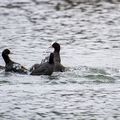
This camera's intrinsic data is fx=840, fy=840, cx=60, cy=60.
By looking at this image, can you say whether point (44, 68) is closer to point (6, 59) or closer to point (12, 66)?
point (12, 66)

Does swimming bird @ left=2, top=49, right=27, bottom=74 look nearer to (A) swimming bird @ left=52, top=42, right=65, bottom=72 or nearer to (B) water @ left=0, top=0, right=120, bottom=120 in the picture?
(B) water @ left=0, top=0, right=120, bottom=120

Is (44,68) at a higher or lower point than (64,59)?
lower

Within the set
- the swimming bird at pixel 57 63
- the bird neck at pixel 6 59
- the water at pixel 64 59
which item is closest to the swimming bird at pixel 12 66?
the bird neck at pixel 6 59

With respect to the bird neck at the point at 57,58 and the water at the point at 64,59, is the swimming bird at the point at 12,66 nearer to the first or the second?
the water at the point at 64,59

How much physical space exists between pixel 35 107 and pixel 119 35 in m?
12.6

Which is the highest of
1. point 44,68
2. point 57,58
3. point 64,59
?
point 57,58

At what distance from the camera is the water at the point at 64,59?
2112cm

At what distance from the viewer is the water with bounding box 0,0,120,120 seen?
21.1m

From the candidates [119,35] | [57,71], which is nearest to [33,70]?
[57,71]

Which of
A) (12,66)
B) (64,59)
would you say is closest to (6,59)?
(12,66)

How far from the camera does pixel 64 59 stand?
28.7 m

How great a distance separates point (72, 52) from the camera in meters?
29.7

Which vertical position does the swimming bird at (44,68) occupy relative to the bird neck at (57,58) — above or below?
below

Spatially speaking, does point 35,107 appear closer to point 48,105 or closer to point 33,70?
point 48,105
